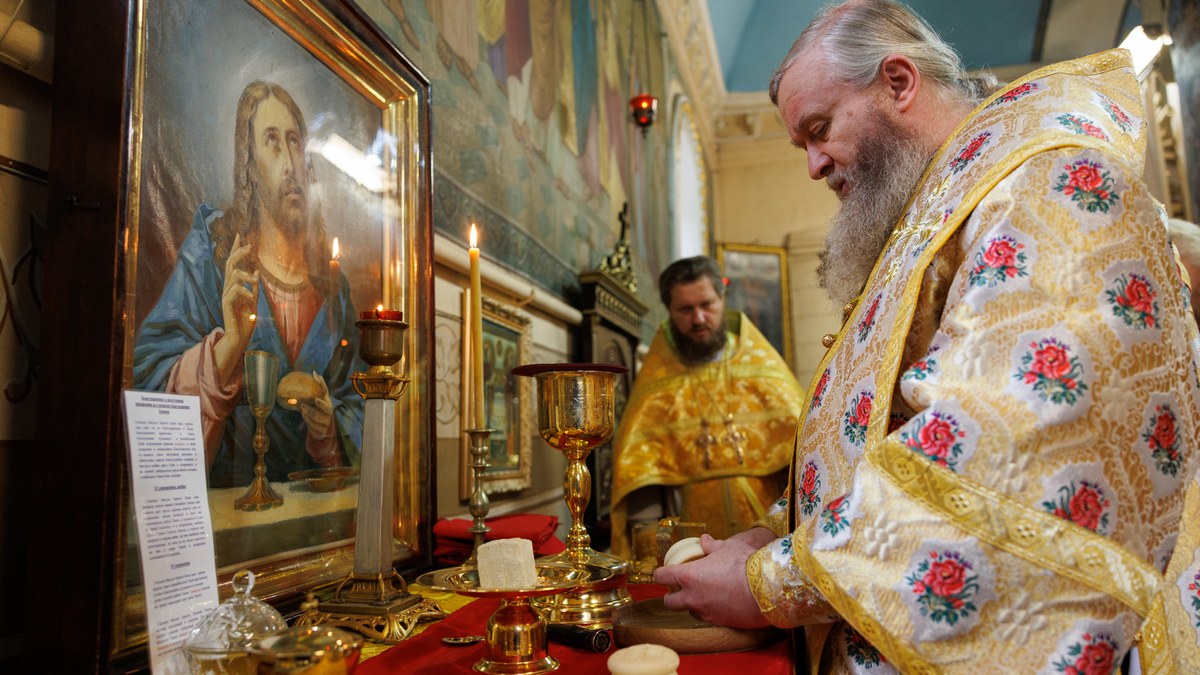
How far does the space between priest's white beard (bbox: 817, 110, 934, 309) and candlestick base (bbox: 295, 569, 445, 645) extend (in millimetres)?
1149

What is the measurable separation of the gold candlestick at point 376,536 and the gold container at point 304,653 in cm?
52

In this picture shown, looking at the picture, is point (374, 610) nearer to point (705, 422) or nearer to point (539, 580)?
point (539, 580)

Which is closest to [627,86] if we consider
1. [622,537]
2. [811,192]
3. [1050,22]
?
[622,537]

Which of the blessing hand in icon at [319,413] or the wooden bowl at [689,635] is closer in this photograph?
the wooden bowl at [689,635]

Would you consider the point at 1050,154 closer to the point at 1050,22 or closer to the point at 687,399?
the point at 687,399

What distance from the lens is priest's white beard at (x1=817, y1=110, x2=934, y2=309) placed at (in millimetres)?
1703

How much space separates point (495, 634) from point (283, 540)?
52 centimetres

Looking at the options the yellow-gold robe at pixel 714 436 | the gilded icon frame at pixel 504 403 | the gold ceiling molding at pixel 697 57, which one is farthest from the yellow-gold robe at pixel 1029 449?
the gold ceiling molding at pixel 697 57

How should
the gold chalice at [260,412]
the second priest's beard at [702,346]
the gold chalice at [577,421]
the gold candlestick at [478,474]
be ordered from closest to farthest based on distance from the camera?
the gold chalice at [260,412] → the gold chalice at [577,421] → the gold candlestick at [478,474] → the second priest's beard at [702,346]

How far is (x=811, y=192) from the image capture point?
13.0 m

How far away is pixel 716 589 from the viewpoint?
53.6 inches

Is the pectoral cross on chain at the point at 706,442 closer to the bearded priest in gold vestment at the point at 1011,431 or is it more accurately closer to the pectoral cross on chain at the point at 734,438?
the pectoral cross on chain at the point at 734,438

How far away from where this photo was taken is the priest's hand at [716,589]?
1325 mm

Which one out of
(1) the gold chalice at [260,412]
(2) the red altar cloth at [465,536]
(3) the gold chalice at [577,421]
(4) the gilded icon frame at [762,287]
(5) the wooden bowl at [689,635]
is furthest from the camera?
(4) the gilded icon frame at [762,287]
